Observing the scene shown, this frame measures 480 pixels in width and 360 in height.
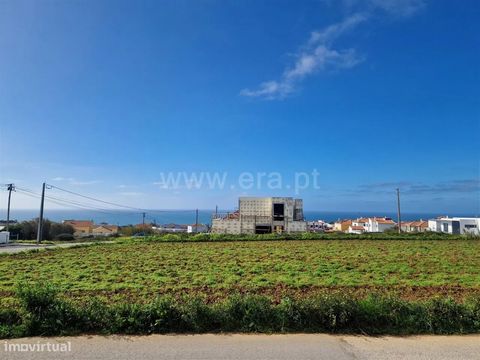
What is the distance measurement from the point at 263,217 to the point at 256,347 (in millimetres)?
48051

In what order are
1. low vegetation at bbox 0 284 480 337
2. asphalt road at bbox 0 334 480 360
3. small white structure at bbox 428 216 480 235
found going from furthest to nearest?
small white structure at bbox 428 216 480 235, low vegetation at bbox 0 284 480 337, asphalt road at bbox 0 334 480 360

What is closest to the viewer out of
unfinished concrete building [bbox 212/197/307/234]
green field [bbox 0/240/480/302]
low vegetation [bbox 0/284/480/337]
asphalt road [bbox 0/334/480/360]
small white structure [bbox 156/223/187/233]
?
asphalt road [bbox 0/334/480/360]

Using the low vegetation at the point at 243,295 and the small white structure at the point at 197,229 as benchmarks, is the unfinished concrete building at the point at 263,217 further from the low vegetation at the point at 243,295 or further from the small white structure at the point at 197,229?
the low vegetation at the point at 243,295

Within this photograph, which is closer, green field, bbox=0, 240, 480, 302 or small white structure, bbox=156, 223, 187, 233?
green field, bbox=0, 240, 480, 302

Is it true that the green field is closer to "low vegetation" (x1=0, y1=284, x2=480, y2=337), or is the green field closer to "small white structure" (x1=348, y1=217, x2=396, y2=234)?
"low vegetation" (x1=0, y1=284, x2=480, y2=337)

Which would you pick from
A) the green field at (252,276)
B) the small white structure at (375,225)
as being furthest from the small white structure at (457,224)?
the green field at (252,276)

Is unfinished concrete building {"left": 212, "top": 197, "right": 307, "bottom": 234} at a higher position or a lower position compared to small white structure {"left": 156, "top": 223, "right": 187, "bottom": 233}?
higher

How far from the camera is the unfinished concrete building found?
50.3 metres

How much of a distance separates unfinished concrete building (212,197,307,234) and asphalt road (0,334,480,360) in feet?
148

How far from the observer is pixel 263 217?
Result: 52.0m

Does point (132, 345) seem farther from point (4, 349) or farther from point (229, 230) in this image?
point (229, 230)

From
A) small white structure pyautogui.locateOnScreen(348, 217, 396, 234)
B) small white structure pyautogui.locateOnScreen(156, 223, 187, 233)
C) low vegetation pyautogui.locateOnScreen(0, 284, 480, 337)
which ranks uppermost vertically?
small white structure pyautogui.locateOnScreen(348, 217, 396, 234)

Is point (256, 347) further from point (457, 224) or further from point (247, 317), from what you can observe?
point (457, 224)

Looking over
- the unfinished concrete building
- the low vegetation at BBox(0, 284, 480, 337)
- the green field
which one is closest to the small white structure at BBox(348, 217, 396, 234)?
the unfinished concrete building
